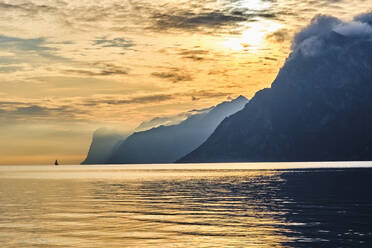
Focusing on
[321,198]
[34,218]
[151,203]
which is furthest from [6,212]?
[321,198]

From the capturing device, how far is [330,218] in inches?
2229

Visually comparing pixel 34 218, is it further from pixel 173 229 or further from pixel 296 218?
pixel 296 218

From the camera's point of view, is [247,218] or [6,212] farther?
[6,212]

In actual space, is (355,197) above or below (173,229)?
below

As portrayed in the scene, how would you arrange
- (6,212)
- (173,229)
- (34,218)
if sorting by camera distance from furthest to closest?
(6,212)
(34,218)
(173,229)

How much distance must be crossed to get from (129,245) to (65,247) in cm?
499

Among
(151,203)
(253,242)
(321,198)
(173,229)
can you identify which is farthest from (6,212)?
(321,198)

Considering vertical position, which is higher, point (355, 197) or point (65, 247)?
point (65, 247)

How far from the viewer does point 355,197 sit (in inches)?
3280

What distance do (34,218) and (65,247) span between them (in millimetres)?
22077

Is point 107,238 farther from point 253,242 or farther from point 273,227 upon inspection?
point 273,227


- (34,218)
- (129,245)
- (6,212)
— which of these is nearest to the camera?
(129,245)

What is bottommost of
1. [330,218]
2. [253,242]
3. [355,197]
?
[355,197]

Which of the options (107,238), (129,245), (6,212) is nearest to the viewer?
(129,245)
